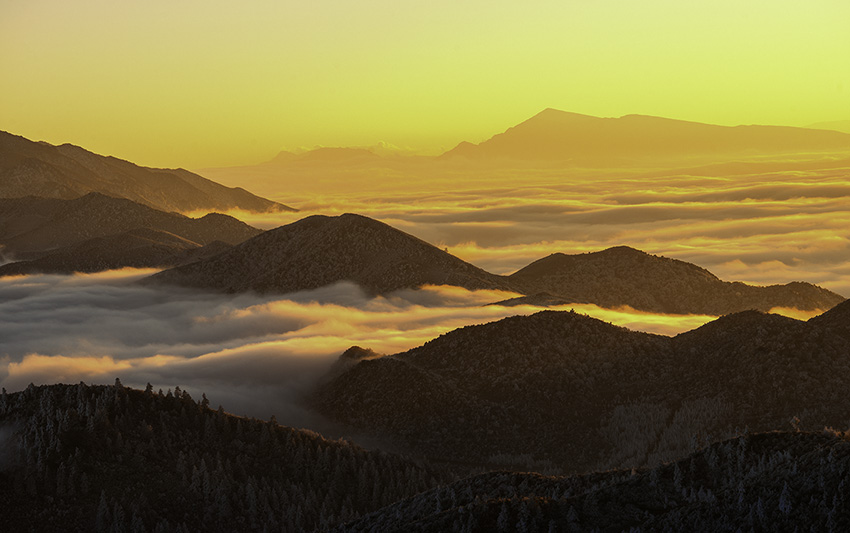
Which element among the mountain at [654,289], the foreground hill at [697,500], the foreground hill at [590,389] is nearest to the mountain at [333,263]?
the mountain at [654,289]

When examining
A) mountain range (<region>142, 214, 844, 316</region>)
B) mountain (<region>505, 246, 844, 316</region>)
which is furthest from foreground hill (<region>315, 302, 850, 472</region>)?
mountain (<region>505, 246, 844, 316</region>)

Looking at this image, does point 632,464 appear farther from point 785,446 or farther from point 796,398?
point 785,446

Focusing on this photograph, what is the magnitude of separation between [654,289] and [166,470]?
128 meters

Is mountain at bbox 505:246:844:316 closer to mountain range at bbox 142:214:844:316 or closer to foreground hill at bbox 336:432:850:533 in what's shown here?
mountain range at bbox 142:214:844:316

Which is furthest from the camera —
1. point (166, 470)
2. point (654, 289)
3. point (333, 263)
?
point (654, 289)

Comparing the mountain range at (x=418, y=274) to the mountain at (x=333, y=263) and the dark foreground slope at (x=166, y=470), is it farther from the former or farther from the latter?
the dark foreground slope at (x=166, y=470)

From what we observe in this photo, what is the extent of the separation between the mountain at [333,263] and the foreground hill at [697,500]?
4455 inches

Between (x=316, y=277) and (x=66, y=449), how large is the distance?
103 metres

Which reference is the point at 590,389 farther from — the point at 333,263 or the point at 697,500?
the point at 333,263

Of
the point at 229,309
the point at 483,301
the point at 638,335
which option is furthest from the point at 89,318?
the point at 638,335

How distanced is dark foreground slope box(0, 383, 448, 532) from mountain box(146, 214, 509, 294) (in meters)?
85.0

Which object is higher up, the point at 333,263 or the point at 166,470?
the point at 333,263

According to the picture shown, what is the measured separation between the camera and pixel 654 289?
189375 millimetres

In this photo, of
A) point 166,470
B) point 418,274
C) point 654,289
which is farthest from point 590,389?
point 654,289
